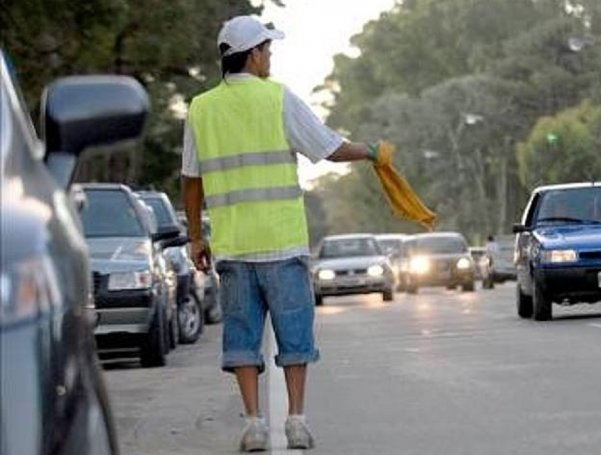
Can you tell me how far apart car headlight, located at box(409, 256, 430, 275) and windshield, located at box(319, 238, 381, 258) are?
6795 mm

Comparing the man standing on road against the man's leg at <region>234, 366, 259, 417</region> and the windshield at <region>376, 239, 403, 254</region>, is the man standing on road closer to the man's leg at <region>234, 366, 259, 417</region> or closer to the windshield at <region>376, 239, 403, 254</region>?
the man's leg at <region>234, 366, 259, 417</region>

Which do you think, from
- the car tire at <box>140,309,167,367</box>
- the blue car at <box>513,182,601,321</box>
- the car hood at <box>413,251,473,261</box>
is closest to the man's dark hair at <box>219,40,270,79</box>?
the car tire at <box>140,309,167,367</box>

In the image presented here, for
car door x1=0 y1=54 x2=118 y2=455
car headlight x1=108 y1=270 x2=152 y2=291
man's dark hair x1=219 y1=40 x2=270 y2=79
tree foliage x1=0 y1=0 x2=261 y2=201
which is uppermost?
tree foliage x1=0 y1=0 x2=261 y2=201

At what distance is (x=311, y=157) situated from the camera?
9711 mm

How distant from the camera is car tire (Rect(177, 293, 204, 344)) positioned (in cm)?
2259

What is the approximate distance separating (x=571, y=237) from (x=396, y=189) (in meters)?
12.9

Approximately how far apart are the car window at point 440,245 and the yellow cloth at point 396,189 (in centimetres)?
3870

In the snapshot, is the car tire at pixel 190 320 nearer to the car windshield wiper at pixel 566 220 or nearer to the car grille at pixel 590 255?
the car windshield wiper at pixel 566 220

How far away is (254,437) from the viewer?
32.8 feet

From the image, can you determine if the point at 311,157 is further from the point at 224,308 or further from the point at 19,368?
the point at 19,368

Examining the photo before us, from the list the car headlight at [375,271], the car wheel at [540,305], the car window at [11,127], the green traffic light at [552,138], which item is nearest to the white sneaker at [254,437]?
Answer: the car window at [11,127]

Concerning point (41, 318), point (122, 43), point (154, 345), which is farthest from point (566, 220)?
point (41, 318)

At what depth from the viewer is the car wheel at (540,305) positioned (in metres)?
22.9

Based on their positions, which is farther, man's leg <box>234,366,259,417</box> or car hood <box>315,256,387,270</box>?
car hood <box>315,256,387,270</box>
